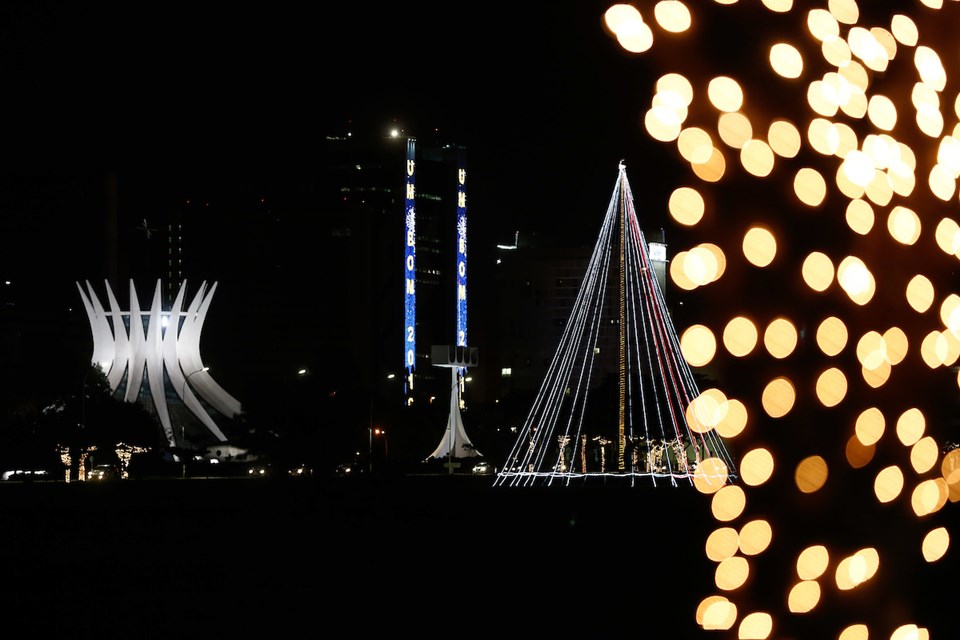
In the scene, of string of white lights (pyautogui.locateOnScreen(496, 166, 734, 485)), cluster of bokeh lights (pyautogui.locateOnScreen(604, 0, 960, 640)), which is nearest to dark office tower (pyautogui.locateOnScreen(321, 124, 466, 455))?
string of white lights (pyautogui.locateOnScreen(496, 166, 734, 485))

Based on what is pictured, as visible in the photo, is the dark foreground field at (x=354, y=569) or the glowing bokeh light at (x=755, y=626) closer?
the glowing bokeh light at (x=755, y=626)

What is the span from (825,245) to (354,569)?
16247mm

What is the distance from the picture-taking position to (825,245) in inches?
168

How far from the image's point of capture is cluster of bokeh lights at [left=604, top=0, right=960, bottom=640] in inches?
156

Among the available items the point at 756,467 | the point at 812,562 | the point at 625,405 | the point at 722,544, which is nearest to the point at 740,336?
the point at 756,467

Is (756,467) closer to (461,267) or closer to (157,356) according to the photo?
(157,356)

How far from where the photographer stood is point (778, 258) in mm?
4152

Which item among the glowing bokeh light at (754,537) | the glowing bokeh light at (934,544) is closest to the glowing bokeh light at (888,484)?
the glowing bokeh light at (934,544)

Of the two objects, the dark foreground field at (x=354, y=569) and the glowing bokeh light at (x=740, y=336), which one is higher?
the glowing bokeh light at (x=740, y=336)

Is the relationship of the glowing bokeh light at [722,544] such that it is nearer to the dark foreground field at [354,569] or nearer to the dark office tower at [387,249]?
the dark foreground field at [354,569]

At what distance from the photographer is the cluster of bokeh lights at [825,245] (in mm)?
3967

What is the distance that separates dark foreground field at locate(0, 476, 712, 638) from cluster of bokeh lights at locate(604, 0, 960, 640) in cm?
770

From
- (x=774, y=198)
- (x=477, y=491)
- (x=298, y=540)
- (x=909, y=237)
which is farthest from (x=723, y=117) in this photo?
(x=477, y=491)

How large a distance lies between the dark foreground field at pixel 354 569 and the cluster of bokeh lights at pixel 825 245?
7.70 m
